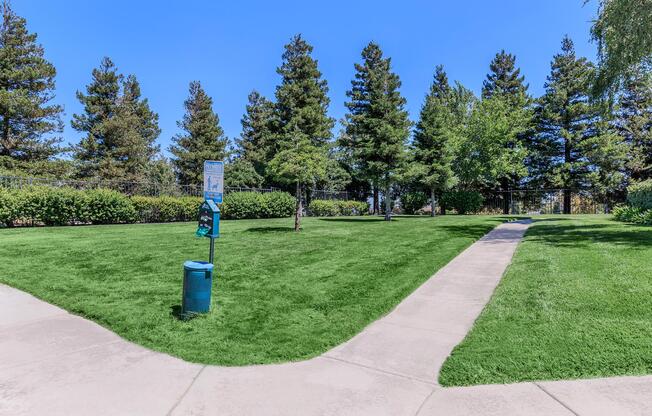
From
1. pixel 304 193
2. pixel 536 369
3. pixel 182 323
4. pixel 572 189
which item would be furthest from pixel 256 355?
pixel 572 189

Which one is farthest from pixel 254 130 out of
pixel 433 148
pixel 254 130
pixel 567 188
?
pixel 567 188

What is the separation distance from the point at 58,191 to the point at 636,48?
2040 centimetres

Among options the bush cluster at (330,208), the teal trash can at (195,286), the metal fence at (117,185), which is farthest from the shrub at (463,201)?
the teal trash can at (195,286)

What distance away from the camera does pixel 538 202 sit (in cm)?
3366

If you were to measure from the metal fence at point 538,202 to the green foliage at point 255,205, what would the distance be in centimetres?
1745

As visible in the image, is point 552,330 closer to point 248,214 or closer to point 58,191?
point 58,191

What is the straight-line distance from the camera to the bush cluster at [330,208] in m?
28.2

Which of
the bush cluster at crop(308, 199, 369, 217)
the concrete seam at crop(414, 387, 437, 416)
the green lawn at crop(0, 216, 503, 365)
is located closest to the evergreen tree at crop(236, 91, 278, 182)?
the bush cluster at crop(308, 199, 369, 217)

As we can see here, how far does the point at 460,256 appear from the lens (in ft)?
30.1

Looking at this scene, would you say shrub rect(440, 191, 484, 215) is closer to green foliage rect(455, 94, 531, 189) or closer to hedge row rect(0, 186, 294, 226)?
green foliage rect(455, 94, 531, 189)

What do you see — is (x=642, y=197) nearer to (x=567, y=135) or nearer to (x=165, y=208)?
(x=567, y=135)

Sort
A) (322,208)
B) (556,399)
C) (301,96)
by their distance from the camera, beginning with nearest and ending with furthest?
(556,399), (322,208), (301,96)

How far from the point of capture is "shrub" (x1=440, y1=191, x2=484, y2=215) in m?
30.4

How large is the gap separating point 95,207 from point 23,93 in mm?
14094
